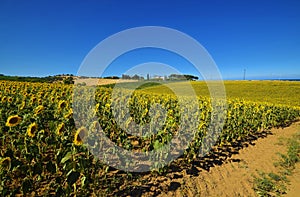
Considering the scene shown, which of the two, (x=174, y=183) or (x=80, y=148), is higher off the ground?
(x=80, y=148)

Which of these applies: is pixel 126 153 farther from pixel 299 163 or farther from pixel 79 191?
pixel 299 163

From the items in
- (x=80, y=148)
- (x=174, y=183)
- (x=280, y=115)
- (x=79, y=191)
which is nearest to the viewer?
(x=80, y=148)

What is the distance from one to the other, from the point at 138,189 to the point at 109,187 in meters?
0.51

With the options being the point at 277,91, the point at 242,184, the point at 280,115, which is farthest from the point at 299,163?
the point at 277,91

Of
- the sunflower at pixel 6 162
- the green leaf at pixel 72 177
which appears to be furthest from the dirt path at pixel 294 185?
the sunflower at pixel 6 162

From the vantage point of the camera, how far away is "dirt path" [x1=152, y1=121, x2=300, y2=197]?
4211 mm

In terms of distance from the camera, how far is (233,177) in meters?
4.90

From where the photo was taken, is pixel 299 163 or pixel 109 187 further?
pixel 299 163

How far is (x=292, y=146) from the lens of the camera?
7.16m

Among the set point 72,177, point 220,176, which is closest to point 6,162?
point 72,177

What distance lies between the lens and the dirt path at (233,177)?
4.21m

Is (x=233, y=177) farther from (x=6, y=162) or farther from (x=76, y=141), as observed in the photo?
(x=6, y=162)

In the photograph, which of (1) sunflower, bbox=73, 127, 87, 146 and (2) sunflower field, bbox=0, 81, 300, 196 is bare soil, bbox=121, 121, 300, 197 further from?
(1) sunflower, bbox=73, 127, 87, 146

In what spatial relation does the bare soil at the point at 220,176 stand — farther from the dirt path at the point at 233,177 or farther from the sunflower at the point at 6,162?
the sunflower at the point at 6,162
